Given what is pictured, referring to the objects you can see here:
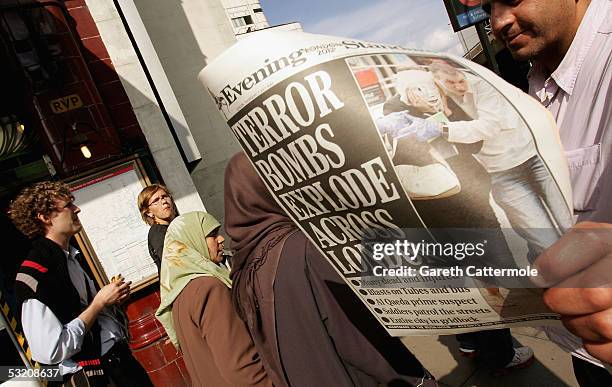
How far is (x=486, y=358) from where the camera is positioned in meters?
2.54

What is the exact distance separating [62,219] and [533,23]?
8.78 ft

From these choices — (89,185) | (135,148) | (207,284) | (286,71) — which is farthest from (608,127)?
(135,148)

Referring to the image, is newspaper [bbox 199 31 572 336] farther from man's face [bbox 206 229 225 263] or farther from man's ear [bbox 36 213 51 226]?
man's ear [bbox 36 213 51 226]

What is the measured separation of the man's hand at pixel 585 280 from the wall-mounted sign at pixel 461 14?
787cm

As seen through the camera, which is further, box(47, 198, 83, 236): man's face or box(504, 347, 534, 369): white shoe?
box(504, 347, 534, 369): white shoe

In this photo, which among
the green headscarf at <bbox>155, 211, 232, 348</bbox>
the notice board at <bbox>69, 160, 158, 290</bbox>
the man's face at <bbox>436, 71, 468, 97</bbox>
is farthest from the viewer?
the notice board at <bbox>69, 160, 158, 290</bbox>

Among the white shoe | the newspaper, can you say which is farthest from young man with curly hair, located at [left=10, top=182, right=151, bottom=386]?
the white shoe

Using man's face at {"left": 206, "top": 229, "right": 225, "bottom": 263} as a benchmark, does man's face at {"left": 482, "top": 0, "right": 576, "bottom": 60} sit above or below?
above

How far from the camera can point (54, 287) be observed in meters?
2.04

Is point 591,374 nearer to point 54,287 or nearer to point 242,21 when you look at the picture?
point 54,287

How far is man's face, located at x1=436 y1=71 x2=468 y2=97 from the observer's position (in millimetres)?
595

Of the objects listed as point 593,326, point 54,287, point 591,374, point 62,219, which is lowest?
point 591,374

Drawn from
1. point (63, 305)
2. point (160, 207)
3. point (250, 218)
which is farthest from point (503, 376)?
point (160, 207)

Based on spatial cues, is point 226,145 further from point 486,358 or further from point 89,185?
point 486,358
